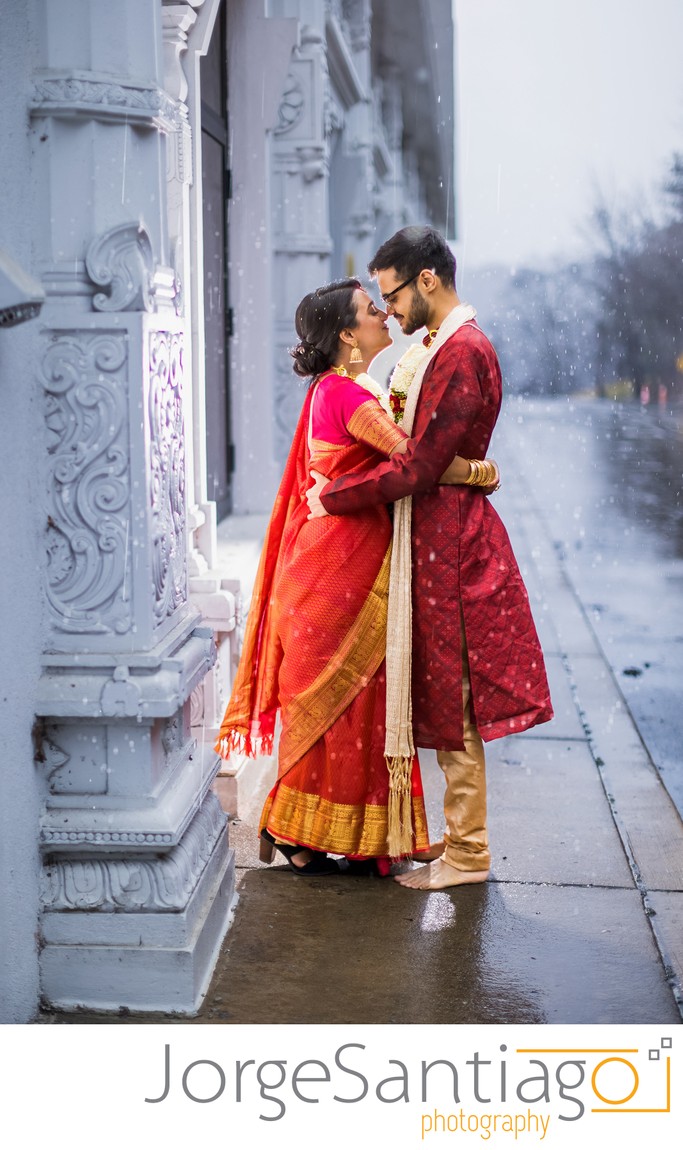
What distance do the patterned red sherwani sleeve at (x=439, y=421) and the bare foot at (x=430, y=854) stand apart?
1.16 metres

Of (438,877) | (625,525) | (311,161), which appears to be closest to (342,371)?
(438,877)

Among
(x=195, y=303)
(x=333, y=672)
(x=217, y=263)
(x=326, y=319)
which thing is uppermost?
(x=217, y=263)

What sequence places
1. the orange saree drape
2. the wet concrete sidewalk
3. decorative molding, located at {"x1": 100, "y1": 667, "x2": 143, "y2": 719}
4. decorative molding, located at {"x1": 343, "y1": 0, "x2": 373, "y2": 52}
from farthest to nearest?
decorative molding, located at {"x1": 343, "y1": 0, "x2": 373, "y2": 52}
the orange saree drape
the wet concrete sidewalk
decorative molding, located at {"x1": 100, "y1": 667, "x2": 143, "y2": 719}

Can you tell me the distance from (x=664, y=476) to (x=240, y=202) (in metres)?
16.4

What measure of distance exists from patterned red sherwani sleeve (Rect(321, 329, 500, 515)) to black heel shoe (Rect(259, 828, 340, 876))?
3.49 ft

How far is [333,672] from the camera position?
3709 mm

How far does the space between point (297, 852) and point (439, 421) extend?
1.37 meters

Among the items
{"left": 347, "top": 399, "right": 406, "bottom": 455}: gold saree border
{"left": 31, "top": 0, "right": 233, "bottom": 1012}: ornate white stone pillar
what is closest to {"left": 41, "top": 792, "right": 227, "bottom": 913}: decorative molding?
{"left": 31, "top": 0, "right": 233, "bottom": 1012}: ornate white stone pillar

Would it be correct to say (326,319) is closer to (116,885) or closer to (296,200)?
(116,885)

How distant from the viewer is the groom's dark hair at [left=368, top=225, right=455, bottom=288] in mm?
3551

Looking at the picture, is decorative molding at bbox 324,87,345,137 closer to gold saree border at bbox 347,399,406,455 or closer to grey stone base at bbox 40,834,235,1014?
gold saree border at bbox 347,399,406,455

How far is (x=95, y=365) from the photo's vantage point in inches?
110

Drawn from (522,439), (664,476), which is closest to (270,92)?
(664,476)
